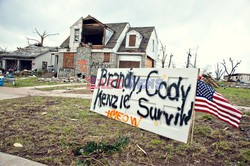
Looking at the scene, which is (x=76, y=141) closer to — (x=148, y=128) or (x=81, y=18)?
(x=148, y=128)

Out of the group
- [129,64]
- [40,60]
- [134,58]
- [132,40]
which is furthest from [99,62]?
[40,60]

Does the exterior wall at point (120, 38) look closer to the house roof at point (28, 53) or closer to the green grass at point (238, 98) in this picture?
the green grass at point (238, 98)

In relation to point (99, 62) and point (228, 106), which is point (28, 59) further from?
point (228, 106)

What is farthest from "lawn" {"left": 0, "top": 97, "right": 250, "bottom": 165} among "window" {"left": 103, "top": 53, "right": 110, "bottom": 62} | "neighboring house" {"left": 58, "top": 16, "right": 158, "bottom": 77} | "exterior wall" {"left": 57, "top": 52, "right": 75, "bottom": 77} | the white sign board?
"exterior wall" {"left": 57, "top": 52, "right": 75, "bottom": 77}

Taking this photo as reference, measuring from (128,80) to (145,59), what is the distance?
16.7 m

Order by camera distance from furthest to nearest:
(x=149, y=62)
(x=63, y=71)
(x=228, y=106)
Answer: (x=149, y=62), (x=63, y=71), (x=228, y=106)

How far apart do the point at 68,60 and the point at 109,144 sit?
21308 mm

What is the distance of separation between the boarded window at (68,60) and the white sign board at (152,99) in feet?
Answer: 61.7

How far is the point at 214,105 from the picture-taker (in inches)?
117

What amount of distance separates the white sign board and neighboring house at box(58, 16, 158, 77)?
52.7 feet

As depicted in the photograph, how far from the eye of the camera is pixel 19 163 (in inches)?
82.5

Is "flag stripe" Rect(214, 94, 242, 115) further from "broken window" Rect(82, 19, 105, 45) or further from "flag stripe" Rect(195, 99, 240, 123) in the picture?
"broken window" Rect(82, 19, 105, 45)

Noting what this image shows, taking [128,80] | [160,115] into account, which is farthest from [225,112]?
[128,80]

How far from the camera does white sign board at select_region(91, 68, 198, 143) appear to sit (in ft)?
9.27
